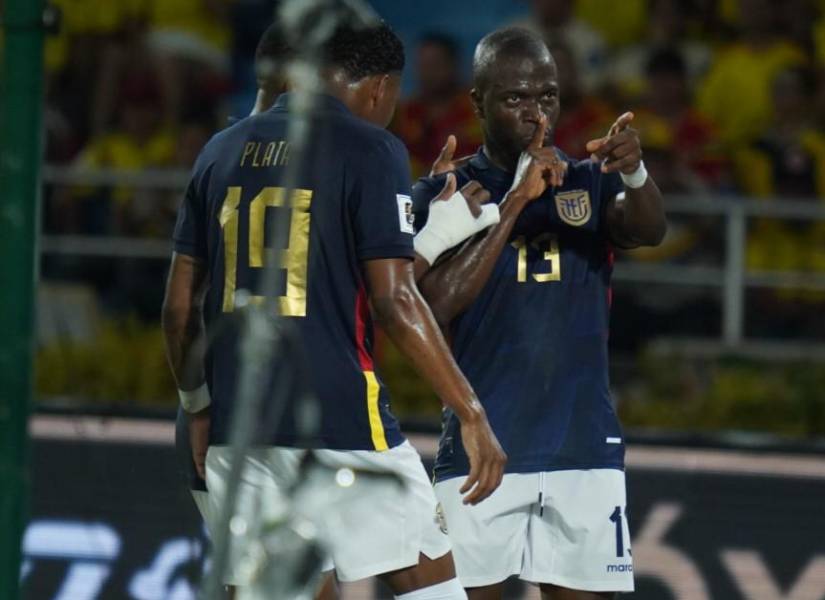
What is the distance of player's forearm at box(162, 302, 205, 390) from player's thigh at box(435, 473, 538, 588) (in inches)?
32.3

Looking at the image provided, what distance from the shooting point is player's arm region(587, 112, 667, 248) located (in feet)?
13.8

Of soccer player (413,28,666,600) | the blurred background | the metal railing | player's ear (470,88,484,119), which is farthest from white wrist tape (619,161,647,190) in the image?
the metal railing

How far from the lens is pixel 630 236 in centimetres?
437

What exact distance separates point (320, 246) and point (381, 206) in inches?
6.7

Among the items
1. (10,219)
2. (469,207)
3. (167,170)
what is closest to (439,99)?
(167,170)

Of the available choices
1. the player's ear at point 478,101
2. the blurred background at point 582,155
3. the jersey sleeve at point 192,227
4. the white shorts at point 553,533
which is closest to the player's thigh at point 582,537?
the white shorts at point 553,533

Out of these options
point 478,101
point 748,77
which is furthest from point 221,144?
point 748,77

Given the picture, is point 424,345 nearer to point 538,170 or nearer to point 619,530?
point 538,170

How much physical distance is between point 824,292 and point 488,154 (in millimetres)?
4060

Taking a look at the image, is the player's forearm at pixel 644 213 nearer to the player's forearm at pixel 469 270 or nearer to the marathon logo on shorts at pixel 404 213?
the player's forearm at pixel 469 270

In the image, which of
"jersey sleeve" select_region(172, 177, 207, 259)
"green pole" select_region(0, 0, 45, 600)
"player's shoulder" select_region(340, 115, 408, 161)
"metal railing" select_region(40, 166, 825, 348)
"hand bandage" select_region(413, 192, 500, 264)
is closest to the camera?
"green pole" select_region(0, 0, 45, 600)

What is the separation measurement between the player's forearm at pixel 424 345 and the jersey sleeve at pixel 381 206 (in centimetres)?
11

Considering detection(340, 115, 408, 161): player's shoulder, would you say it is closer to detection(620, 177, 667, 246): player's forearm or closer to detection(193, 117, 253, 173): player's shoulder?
detection(193, 117, 253, 173): player's shoulder

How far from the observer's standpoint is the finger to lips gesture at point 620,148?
4188 mm
